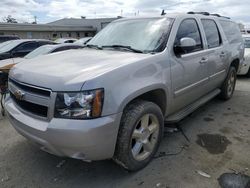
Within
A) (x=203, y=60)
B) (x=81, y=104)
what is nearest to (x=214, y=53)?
(x=203, y=60)

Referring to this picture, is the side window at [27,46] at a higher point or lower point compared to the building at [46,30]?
lower

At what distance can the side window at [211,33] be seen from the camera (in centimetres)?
448

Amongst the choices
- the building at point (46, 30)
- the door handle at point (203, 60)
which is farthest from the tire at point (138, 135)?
the building at point (46, 30)

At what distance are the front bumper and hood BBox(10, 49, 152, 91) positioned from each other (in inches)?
13.9

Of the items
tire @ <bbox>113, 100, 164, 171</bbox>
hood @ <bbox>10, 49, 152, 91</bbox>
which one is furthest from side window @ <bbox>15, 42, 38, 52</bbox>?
tire @ <bbox>113, 100, 164, 171</bbox>

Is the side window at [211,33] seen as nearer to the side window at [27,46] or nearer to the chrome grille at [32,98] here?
the chrome grille at [32,98]

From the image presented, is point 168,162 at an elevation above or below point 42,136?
below

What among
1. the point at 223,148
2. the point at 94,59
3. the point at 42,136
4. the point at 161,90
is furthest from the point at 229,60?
the point at 42,136

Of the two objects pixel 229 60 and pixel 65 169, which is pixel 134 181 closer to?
pixel 65 169

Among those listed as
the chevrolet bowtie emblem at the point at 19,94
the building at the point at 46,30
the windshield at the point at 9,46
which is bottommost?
the chevrolet bowtie emblem at the point at 19,94

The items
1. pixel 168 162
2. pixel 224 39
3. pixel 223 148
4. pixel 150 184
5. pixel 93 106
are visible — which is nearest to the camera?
pixel 93 106

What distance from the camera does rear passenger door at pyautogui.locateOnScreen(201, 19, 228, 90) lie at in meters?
4.46

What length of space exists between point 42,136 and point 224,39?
13.9 feet

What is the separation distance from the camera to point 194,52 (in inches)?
153
